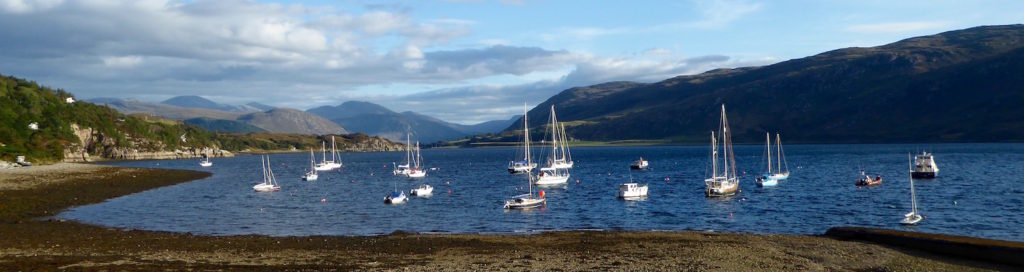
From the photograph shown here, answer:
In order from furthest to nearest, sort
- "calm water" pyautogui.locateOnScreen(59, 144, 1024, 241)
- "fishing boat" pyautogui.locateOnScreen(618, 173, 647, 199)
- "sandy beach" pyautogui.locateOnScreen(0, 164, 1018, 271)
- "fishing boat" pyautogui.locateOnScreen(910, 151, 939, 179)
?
"fishing boat" pyautogui.locateOnScreen(910, 151, 939, 179) → "fishing boat" pyautogui.locateOnScreen(618, 173, 647, 199) → "calm water" pyautogui.locateOnScreen(59, 144, 1024, 241) → "sandy beach" pyautogui.locateOnScreen(0, 164, 1018, 271)

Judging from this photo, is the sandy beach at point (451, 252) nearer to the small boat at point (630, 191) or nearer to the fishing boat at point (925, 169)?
the small boat at point (630, 191)

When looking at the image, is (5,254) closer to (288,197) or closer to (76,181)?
(288,197)

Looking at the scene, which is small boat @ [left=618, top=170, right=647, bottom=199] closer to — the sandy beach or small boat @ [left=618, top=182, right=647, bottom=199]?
small boat @ [left=618, top=182, right=647, bottom=199]

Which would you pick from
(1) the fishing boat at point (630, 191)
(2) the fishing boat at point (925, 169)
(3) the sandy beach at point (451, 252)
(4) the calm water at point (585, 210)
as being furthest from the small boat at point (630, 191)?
(2) the fishing boat at point (925, 169)

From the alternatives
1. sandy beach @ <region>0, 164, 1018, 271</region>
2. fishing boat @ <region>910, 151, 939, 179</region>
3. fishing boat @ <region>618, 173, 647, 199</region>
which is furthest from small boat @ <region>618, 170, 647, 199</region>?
fishing boat @ <region>910, 151, 939, 179</region>

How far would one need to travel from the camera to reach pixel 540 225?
180ft

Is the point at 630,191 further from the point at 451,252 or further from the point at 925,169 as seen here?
the point at 925,169

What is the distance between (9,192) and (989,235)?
8117cm

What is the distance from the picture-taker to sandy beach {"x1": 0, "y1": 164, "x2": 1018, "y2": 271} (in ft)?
105

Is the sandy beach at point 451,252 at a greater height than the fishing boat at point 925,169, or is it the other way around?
the sandy beach at point 451,252

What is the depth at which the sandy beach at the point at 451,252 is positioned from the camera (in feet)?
105

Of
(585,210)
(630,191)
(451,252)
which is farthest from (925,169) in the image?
(451,252)

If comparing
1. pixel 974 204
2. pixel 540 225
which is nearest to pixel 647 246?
pixel 540 225

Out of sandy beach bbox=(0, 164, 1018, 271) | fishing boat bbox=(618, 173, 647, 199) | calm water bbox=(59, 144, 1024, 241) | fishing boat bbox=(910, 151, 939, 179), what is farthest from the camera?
fishing boat bbox=(910, 151, 939, 179)
